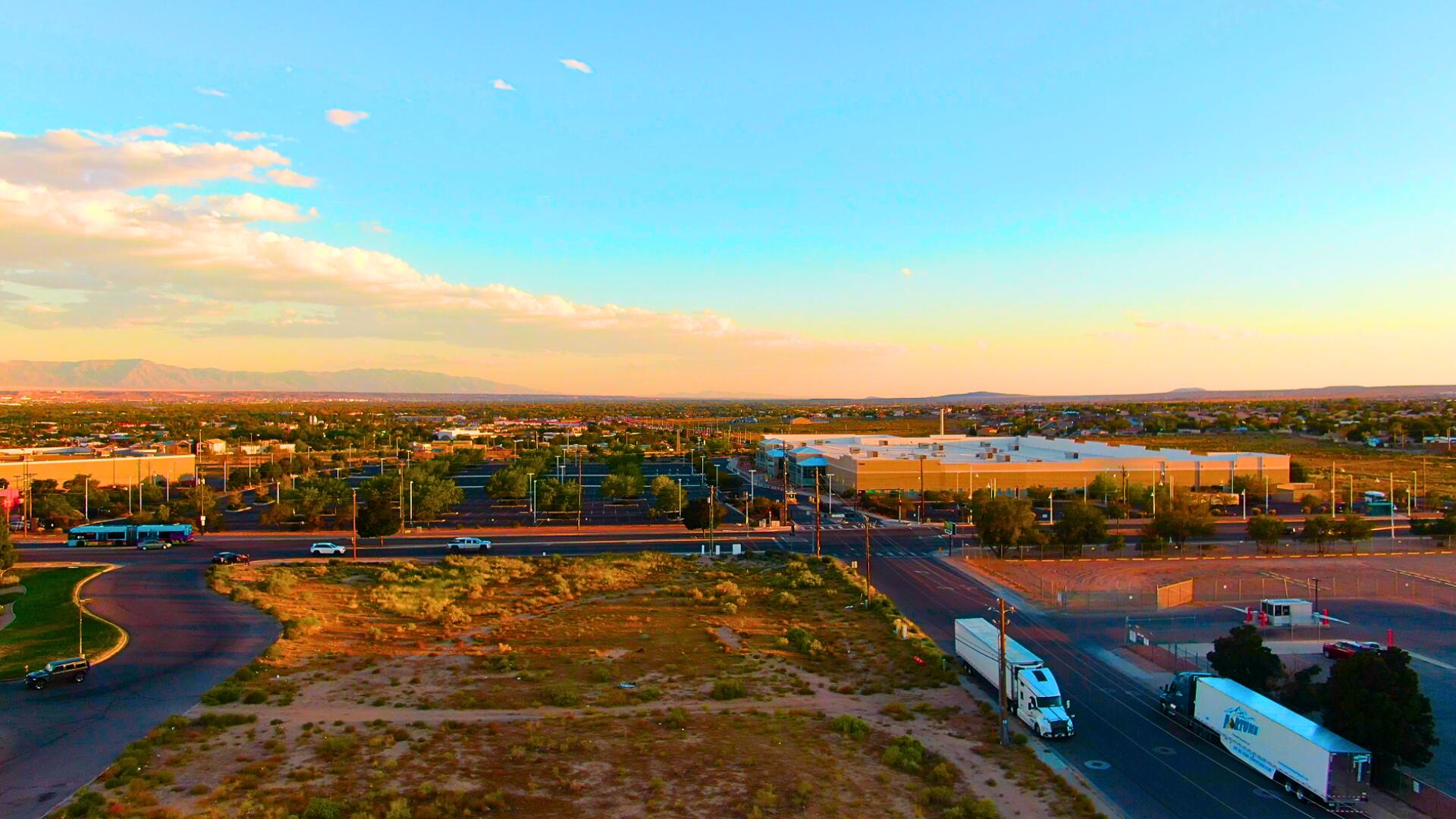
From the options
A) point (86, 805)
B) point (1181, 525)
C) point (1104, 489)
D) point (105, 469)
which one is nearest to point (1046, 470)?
point (1104, 489)

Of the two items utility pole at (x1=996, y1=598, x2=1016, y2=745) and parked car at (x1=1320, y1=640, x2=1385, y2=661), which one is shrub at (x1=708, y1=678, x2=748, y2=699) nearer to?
utility pole at (x1=996, y1=598, x2=1016, y2=745)

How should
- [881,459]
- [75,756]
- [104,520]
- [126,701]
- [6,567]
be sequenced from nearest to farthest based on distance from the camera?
[75,756] < [126,701] < [6,567] < [104,520] < [881,459]

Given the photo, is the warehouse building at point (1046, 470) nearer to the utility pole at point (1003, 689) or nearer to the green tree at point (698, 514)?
the green tree at point (698, 514)

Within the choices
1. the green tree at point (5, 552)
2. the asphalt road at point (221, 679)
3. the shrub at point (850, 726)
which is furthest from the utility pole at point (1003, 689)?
the green tree at point (5, 552)

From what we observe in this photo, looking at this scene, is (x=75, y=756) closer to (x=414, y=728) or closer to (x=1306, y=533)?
(x=414, y=728)

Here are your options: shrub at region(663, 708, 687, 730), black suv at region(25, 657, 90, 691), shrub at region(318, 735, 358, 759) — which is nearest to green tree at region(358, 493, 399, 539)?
black suv at region(25, 657, 90, 691)

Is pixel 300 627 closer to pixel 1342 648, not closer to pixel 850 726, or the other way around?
pixel 850 726

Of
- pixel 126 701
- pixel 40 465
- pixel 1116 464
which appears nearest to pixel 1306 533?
pixel 1116 464
